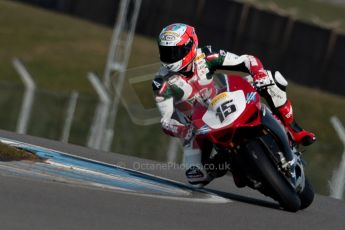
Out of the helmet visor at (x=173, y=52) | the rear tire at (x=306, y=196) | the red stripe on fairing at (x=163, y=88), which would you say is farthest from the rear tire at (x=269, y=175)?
the helmet visor at (x=173, y=52)

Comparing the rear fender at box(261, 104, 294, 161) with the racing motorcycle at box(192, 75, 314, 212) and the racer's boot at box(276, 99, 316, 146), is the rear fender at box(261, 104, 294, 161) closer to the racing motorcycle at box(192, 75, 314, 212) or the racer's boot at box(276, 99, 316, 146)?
the racing motorcycle at box(192, 75, 314, 212)

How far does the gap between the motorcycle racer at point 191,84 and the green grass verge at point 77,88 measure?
6051 millimetres

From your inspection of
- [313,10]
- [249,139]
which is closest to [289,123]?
[249,139]

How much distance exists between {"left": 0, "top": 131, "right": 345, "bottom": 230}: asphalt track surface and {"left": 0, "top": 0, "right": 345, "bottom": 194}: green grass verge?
6.39 meters

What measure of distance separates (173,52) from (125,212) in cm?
205

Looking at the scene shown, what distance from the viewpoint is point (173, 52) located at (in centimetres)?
914

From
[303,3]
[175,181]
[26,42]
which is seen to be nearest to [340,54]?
[26,42]

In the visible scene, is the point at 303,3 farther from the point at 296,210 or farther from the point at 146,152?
the point at 296,210

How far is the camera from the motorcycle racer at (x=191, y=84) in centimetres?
912

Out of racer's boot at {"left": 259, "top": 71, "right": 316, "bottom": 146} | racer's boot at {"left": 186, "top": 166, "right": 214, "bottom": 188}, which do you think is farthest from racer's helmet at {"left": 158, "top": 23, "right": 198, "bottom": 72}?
racer's boot at {"left": 186, "top": 166, "right": 214, "bottom": 188}

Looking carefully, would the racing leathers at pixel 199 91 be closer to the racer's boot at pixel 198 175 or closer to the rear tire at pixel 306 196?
the racer's boot at pixel 198 175

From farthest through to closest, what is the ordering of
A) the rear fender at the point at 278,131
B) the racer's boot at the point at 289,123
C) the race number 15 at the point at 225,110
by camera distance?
1. the racer's boot at the point at 289,123
2. the rear fender at the point at 278,131
3. the race number 15 at the point at 225,110

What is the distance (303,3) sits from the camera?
41781 millimetres

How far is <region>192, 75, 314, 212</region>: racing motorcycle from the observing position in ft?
29.0
